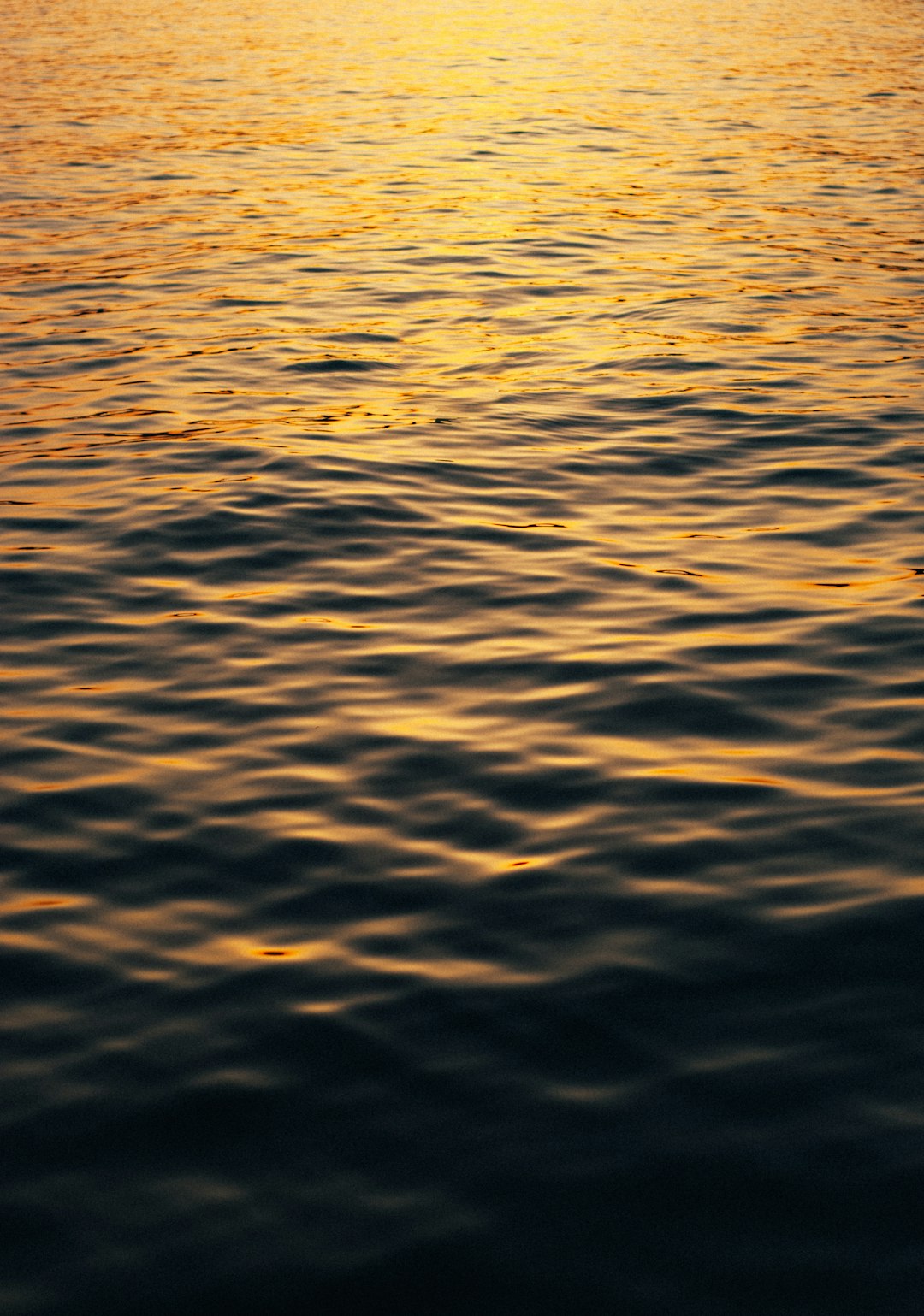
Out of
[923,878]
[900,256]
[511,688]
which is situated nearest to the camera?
[923,878]

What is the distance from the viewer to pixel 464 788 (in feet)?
22.2

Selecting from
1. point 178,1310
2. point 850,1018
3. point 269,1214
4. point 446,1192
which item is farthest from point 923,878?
point 178,1310

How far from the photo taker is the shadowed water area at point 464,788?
439 centimetres

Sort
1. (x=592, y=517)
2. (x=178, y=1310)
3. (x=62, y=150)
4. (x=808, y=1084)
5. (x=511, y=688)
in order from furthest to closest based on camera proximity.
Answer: (x=62, y=150)
(x=592, y=517)
(x=511, y=688)
(x=808, y=1084)
(x=178, y=1310)

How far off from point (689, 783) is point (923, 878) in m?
1.14

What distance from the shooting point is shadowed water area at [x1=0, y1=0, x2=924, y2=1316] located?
439 cm

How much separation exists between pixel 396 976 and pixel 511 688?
2.53 m

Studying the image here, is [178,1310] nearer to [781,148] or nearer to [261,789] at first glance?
[261,789]

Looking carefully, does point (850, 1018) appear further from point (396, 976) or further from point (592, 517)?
point (592, 517)

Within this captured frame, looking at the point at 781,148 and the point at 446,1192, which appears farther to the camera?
the point at 781,148

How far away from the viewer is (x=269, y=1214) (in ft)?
14.4

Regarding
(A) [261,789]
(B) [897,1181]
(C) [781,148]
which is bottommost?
(B) [897,1181]

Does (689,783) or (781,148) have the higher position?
(781,148)

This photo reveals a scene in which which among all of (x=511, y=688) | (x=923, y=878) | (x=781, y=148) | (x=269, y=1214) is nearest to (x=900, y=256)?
(x=781, y=148)
